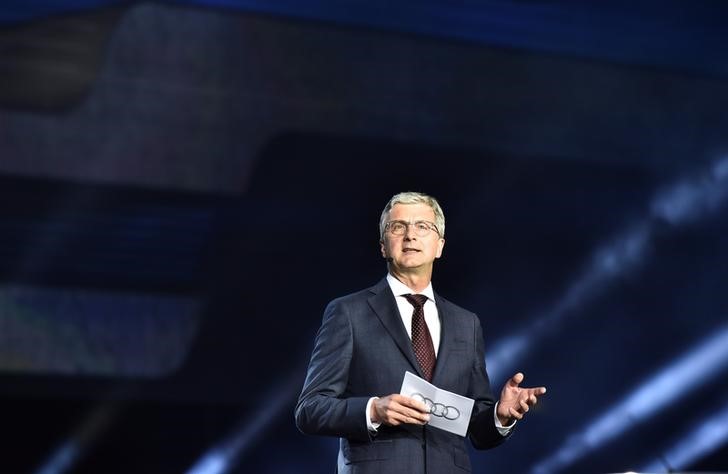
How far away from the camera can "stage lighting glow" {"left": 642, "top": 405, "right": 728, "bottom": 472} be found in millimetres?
5535

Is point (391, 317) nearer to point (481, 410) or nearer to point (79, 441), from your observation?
point (481, 410)

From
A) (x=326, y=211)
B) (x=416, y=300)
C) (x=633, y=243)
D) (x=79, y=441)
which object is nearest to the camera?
(x=416, y=300)

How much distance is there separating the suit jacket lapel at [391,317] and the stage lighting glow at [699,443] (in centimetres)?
375

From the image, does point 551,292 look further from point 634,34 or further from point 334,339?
point 334,339

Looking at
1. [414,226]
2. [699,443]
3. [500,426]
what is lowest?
[500,426]

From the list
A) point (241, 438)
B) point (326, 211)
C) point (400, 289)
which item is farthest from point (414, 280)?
point (241, 438)

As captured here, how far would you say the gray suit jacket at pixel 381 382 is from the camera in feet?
7.14

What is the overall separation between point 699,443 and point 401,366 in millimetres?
3880

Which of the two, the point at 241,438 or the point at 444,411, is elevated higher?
the point at 241,438

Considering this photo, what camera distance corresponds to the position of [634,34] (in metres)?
5.44

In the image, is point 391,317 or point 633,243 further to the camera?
point 633,243

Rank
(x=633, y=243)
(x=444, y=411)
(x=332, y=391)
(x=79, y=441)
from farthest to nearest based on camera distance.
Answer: (x=633, y=243), (x=79, y=441), (x=332, y=391), (x=444, y=411)

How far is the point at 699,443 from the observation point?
5.57 meters

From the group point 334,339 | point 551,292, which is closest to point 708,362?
point 551,292
